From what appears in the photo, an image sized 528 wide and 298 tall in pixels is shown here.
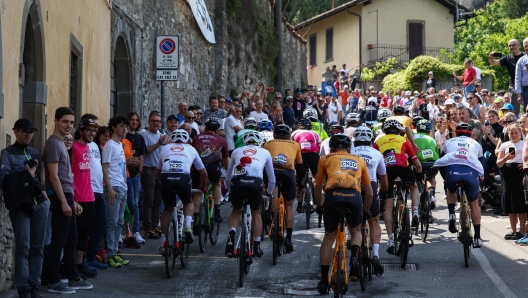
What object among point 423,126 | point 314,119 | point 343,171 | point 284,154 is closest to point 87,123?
point 284,154

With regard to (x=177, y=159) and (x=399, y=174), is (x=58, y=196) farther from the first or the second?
(x=399, y=174)

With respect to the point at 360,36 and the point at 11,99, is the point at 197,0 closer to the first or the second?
the point at 11,99

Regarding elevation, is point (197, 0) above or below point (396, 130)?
above

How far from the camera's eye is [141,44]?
20250 millimetres

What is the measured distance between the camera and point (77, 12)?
49.8ft

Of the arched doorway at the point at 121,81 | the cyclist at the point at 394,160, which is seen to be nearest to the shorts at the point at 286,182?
the cyclist at the point at 394,160

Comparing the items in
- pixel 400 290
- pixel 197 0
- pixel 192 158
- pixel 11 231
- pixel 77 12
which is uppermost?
pixel 197 0

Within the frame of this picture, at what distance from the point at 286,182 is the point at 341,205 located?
3.48 meters

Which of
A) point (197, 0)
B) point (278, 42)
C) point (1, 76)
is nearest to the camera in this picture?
point (1, 76)

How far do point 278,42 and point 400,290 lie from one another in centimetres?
2315

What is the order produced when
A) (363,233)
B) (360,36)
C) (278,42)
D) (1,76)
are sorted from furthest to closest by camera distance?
(360,36), (278,42), (363,233), (1,76)

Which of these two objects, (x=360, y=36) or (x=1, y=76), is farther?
(x=360, y=36)

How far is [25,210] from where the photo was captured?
32.2ft

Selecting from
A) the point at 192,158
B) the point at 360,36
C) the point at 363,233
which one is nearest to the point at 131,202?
the point at 192,158
